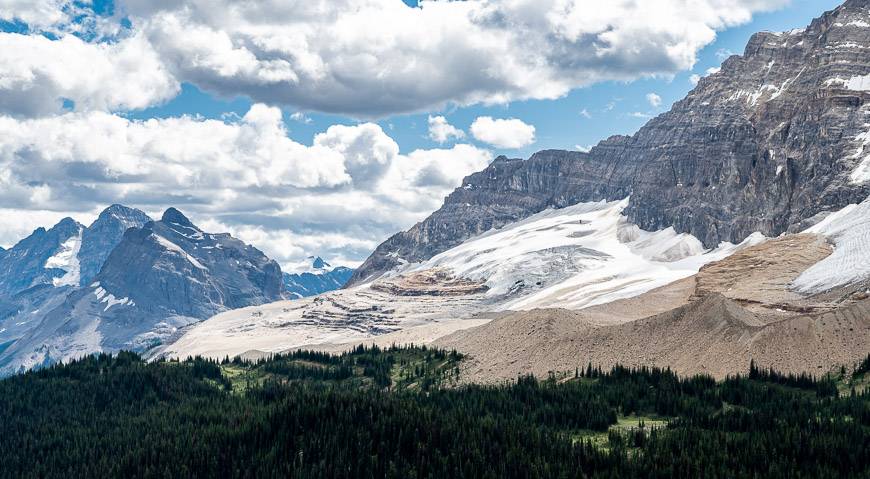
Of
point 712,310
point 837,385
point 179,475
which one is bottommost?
point 179,475

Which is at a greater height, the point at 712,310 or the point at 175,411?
the point at 712,310

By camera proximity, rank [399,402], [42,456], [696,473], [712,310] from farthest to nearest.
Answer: [712,310]
[42,456]
[399,402]
[696,473]

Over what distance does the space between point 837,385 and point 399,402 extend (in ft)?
217

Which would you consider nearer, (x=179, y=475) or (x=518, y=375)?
(x=179, y=475)

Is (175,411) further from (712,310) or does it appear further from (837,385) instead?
(837,385)

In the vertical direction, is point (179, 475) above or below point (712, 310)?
below

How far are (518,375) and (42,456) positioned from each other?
294 feet

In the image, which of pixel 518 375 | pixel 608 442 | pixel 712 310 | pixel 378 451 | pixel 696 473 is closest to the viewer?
pixel 696 473

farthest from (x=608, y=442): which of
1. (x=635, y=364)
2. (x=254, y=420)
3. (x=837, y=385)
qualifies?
(x=254, y=420)

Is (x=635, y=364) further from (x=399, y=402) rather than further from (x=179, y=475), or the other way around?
(x=179, y=475)

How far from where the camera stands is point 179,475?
145m

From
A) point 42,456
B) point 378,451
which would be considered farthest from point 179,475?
point 42,456

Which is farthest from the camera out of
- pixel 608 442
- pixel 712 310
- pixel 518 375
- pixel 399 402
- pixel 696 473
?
pixel 518 375

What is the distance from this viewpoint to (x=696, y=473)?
112500 millimetres
